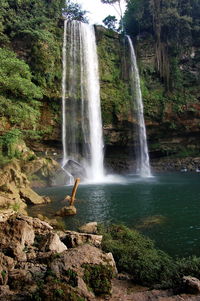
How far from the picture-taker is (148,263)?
6.04 metres

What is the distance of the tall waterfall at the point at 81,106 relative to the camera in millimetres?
26562

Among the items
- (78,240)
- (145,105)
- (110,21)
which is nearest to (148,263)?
(78,240)

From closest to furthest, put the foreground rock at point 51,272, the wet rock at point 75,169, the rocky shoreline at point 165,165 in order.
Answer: the foreground rock at point 51,272, the wet rock at point 75,169, the rocky shoreline at point 165,165

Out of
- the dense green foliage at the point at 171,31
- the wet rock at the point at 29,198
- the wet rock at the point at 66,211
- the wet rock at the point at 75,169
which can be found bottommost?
the wet rock at the point at 66,211

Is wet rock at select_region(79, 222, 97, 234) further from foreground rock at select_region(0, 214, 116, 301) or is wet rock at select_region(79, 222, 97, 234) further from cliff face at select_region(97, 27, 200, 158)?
cliff face at select_region(97, 27, 200, 158)

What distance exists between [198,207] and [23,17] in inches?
906

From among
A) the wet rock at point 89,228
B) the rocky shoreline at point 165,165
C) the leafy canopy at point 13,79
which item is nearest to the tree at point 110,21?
the rocky shoreline at point 165,165

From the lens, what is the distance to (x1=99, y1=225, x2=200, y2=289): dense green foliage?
564 centimetres

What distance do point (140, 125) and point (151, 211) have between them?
18505mm

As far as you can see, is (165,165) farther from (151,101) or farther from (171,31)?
(171,31)

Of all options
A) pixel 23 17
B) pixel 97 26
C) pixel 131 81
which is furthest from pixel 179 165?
pixel 23 17

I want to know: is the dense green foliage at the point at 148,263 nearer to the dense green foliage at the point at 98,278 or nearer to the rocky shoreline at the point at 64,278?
the rocky shoreline at the point at 64,278

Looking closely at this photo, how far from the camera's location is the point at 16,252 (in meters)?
6.18

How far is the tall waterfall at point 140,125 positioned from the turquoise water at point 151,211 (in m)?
12.3
